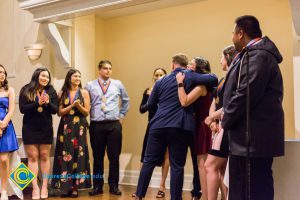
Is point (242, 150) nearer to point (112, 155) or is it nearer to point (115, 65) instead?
point (112, 155)

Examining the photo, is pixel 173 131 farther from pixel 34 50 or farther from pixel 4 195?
pixel 34 50

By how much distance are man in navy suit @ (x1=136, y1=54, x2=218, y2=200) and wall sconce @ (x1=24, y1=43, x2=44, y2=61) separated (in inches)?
89.6

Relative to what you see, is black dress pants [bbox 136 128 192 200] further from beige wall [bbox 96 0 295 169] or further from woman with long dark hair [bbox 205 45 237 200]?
beige wall [bbox 96 0 295 169]

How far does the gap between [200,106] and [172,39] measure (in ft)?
6.04

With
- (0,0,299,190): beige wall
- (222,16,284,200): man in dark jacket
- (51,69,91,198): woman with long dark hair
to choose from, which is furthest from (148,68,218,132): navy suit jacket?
(0,0,299,190): beige wall

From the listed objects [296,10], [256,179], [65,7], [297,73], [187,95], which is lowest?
[256,179]

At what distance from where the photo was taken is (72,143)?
4289 mm

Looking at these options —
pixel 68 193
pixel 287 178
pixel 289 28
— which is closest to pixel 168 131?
pixel 287 178

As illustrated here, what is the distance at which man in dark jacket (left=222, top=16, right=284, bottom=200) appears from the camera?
6.52 feet

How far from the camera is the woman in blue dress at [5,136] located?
13.3 feet

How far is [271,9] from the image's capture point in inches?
172

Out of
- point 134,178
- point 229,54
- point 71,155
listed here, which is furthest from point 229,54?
point 134,178

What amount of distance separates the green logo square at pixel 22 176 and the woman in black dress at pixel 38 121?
0.15 feet

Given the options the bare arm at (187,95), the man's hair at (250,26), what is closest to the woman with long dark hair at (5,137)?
the bare arm at (187,95)
